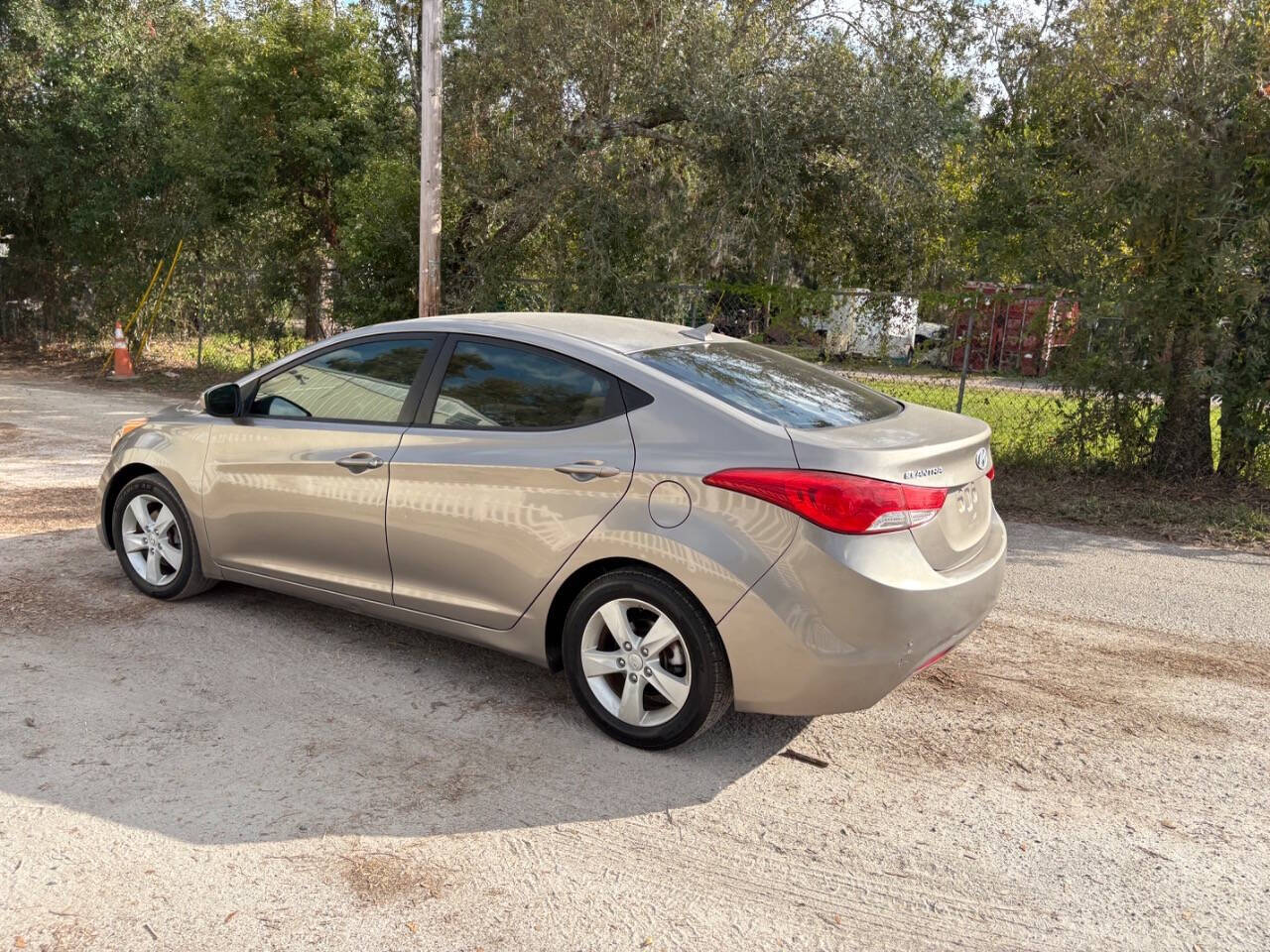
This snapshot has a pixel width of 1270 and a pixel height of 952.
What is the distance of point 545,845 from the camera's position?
130 inches

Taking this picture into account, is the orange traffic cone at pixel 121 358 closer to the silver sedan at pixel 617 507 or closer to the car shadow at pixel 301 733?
the car shadow at pixel 301 733

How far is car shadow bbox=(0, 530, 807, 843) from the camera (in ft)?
11.5

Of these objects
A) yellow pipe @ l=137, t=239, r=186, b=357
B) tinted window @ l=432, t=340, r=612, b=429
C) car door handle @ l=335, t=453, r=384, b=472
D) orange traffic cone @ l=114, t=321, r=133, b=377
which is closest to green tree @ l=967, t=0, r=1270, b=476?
tinted window @ l=432, t=340, r=612, b=429

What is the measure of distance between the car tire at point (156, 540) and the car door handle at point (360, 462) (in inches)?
46.6

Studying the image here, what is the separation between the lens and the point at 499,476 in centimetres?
415

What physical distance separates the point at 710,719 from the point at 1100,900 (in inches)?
53.6

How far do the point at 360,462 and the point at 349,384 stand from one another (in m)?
0.47

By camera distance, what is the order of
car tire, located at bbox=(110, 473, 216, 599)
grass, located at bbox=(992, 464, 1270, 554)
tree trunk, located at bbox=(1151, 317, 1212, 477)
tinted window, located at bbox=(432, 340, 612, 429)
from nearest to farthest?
tinted window, located at bbox=(432, 340, 612, 429), car tire, located at bbox=(110, 473, 216, 599), grass, located at bbox=(992, 464, 1270, 554), tree trunk, located at bbox=(1151, 317, 1212, 477)

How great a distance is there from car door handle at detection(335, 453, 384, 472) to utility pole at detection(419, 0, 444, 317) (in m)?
7.47

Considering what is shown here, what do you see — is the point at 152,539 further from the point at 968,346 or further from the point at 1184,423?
the point at 1184,423

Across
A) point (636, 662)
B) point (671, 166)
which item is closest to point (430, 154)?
point (671, 166)

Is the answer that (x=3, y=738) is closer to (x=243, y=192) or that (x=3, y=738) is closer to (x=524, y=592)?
(x=524, y=592)

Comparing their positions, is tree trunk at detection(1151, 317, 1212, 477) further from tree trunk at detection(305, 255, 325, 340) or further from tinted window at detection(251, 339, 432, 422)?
tree trunk at detection(305, 255, 325, 340)

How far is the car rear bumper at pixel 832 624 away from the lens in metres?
3.51
